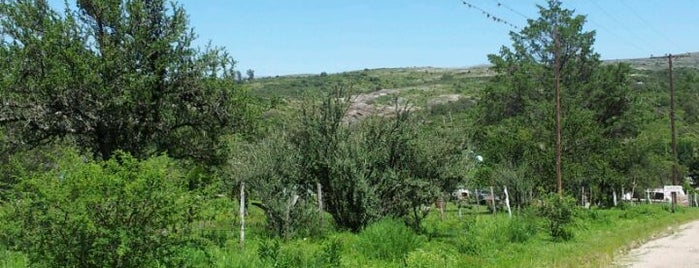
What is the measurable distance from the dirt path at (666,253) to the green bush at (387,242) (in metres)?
5.39

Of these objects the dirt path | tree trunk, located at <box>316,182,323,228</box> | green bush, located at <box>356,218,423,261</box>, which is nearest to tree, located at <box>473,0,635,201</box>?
the dirt path

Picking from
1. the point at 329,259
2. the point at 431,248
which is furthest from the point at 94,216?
the point at 431,248

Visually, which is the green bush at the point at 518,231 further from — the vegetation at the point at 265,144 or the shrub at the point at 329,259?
the shrub at the point at 329,259

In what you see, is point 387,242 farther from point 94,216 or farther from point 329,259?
point 94,216

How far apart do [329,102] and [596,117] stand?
37577mm

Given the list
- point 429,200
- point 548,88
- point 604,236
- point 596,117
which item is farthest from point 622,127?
point 429,200

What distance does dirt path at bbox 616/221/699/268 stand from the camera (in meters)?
15.0

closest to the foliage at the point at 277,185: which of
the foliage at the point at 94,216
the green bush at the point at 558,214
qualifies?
the green bush at the point at 558,214

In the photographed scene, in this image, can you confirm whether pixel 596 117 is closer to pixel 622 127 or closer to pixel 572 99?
pixel 622 127

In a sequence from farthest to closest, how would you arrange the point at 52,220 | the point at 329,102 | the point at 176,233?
the point at 329,102 → the point at 176,233 → the point at 52,220

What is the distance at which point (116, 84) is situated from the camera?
19.5 meters

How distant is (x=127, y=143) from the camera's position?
20.9 m

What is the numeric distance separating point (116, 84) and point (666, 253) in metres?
17.0

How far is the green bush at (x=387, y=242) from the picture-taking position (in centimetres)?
1296
